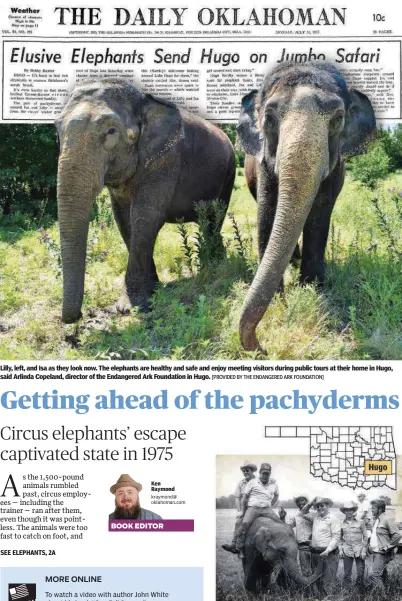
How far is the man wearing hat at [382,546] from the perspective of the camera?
3.78 meters

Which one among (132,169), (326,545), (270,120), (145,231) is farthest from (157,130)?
(326,545)

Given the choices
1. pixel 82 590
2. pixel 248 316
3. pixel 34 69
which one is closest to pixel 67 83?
pixel 34 69

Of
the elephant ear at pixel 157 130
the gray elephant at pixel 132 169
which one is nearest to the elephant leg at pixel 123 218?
the gray elephant at pixel 132 169

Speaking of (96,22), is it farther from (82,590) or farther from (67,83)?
(82,590)

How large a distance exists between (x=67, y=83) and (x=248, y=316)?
1834 millimetres

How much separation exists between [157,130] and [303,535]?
2.63 metres

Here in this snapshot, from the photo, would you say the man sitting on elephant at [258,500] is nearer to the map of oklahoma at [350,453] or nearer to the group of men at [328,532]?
the group of men at [328,532]

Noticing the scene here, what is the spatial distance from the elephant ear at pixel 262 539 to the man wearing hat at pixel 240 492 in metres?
0.12

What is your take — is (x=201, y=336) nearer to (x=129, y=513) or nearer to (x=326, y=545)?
(x=129, y=513)

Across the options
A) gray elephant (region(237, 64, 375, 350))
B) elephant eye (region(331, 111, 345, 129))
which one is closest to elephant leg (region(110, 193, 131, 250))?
gray elephant (region(237, 64, 375, 350))

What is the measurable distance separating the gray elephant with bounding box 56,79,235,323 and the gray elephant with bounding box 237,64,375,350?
0.68 meters

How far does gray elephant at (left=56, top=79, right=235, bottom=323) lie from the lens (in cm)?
438

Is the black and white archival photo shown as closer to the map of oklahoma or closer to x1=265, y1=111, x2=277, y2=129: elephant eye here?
the map of oklahoma

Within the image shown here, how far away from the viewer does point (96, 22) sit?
443cm
